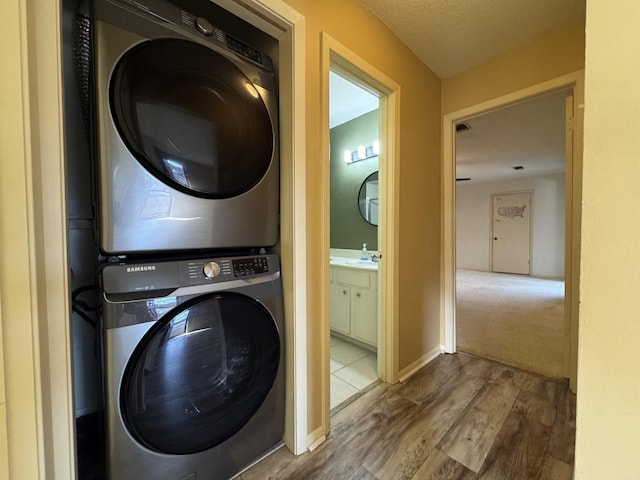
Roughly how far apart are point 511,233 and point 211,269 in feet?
24.1

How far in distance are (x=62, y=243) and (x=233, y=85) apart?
2.59 ft

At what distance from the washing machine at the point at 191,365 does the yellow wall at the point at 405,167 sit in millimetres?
262

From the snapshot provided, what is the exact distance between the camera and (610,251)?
418 mm

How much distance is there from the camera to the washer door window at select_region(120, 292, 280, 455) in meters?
0.82

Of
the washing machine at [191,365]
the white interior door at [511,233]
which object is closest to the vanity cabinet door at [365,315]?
the washing machine at [191,365]

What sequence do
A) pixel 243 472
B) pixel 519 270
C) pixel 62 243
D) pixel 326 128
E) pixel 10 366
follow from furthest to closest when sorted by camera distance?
pixel 519 270
pixel 326 128
pixel 243 472
pixel 62 243
pixel 10 366

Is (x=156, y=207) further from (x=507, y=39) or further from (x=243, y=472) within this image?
(x=507, y=39)

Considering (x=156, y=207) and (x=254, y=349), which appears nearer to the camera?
(x=156, y=207)

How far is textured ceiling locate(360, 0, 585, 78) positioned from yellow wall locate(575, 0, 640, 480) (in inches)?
58.7

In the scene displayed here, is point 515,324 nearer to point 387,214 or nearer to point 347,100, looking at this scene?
point 387,214

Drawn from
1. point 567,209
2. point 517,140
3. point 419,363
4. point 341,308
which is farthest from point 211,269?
point 517,140

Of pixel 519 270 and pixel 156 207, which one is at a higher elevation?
pixel 156 207

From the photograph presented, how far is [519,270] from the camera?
6.11m

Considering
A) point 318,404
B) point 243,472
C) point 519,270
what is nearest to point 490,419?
point 318,404
